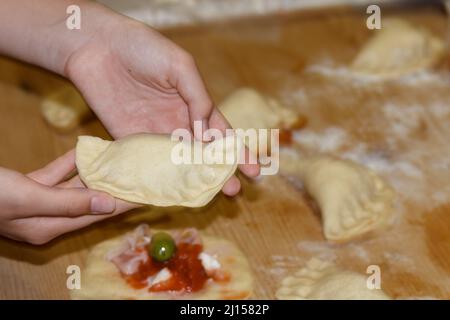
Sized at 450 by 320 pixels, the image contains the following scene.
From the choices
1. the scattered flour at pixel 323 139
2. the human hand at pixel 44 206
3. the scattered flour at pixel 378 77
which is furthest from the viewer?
the scattered flour at pixel 378 77

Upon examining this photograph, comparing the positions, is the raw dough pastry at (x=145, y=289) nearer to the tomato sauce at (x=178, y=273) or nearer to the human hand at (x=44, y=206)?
the tomato sauce at (x=178, y=273)

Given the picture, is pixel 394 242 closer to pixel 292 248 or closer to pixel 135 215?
pixel 292 248

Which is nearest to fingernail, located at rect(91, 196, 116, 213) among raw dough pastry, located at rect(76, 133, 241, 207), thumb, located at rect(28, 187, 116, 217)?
thumb, located at rect(28, 187, 116, 217)

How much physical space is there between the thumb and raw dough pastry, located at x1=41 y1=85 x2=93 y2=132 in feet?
3.59

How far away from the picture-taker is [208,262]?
250 centimetres

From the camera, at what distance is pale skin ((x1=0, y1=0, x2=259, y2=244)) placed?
88.9 inches

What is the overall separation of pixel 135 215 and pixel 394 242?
0.85 metres

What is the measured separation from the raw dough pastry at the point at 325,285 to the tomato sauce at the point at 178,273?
244mm

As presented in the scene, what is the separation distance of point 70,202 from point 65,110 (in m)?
1.20

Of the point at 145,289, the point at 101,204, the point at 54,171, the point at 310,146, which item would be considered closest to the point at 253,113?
the point at 310,146

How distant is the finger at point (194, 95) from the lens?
2291mm

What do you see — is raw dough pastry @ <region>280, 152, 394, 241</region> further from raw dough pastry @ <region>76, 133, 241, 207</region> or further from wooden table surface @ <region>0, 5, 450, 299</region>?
raw dough pastry @ <region>76, 133, 241, 207</region>

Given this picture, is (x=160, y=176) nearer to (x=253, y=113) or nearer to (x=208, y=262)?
(x=208, y=262)

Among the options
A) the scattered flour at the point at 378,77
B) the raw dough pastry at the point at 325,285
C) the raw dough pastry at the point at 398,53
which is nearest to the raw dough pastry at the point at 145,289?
the raw dough pastry at the point at 325,285
